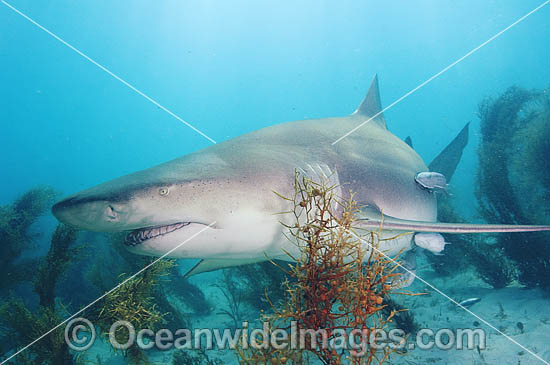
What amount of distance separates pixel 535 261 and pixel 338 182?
21.2 feet

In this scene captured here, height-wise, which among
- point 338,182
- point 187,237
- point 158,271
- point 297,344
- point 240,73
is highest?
point 240,73

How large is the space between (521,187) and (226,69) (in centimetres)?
11362

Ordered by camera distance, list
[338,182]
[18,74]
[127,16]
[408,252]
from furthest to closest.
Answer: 1. [18,74]
2. [127,16]
3. [408,252]
4. [338,182]

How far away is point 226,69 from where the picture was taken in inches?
4338

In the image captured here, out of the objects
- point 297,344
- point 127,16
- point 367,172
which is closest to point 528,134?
point 367,172

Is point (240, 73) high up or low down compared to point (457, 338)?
up

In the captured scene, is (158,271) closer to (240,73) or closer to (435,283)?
(435,283)

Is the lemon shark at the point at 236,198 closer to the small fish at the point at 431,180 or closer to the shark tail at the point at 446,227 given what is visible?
the shark tail at the point at 446,227

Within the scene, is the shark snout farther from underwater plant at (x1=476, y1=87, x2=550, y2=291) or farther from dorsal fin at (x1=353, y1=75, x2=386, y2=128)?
underwater plant at (x1=476, y1=87, x2=550, y2=291)

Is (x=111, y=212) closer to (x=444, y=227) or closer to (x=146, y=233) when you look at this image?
(x=146, y=233)

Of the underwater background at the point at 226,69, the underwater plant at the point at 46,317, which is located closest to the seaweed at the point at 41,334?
the underwater plant at the point at 46,317

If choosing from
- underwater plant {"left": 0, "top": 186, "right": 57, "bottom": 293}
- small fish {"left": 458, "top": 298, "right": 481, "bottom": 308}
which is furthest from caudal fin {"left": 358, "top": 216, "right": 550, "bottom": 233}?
underwater plant {"left": 0, "top": 186, "right": 57, "bottom": 293}

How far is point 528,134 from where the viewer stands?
8477 mm

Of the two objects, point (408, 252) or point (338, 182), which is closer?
point (338, 182)
